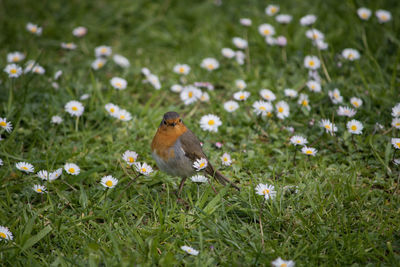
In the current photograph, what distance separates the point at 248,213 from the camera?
10.1 feet

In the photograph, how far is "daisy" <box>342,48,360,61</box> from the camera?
4789 millimetres

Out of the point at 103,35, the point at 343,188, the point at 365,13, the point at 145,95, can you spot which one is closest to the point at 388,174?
the point at 343,188

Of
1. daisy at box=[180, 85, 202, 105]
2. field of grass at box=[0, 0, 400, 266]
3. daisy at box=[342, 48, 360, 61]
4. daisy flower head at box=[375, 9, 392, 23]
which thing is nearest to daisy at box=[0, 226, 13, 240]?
field of grass at box=[0, 0, 400, 266]

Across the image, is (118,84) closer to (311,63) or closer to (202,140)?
(202,140)

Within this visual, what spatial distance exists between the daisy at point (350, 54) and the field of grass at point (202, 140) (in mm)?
139

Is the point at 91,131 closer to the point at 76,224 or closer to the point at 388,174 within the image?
the point at 76,224

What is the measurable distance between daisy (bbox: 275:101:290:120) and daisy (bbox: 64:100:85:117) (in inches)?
79.2

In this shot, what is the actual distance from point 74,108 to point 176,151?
135 centimetres

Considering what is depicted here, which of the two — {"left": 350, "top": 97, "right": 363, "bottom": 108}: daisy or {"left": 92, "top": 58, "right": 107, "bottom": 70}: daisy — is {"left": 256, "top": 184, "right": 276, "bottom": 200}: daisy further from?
{"left": 92, "top": 58, "right": 107, "bottom": 70}: daisy

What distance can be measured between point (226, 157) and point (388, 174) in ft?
4.71

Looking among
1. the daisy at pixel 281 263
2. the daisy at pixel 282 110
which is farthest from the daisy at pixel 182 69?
the daisy at pixel 281 263

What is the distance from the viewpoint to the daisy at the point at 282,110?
4.11 meters

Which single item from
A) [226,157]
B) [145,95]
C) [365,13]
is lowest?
Result: [145,95]

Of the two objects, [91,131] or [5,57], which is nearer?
[91,131]
